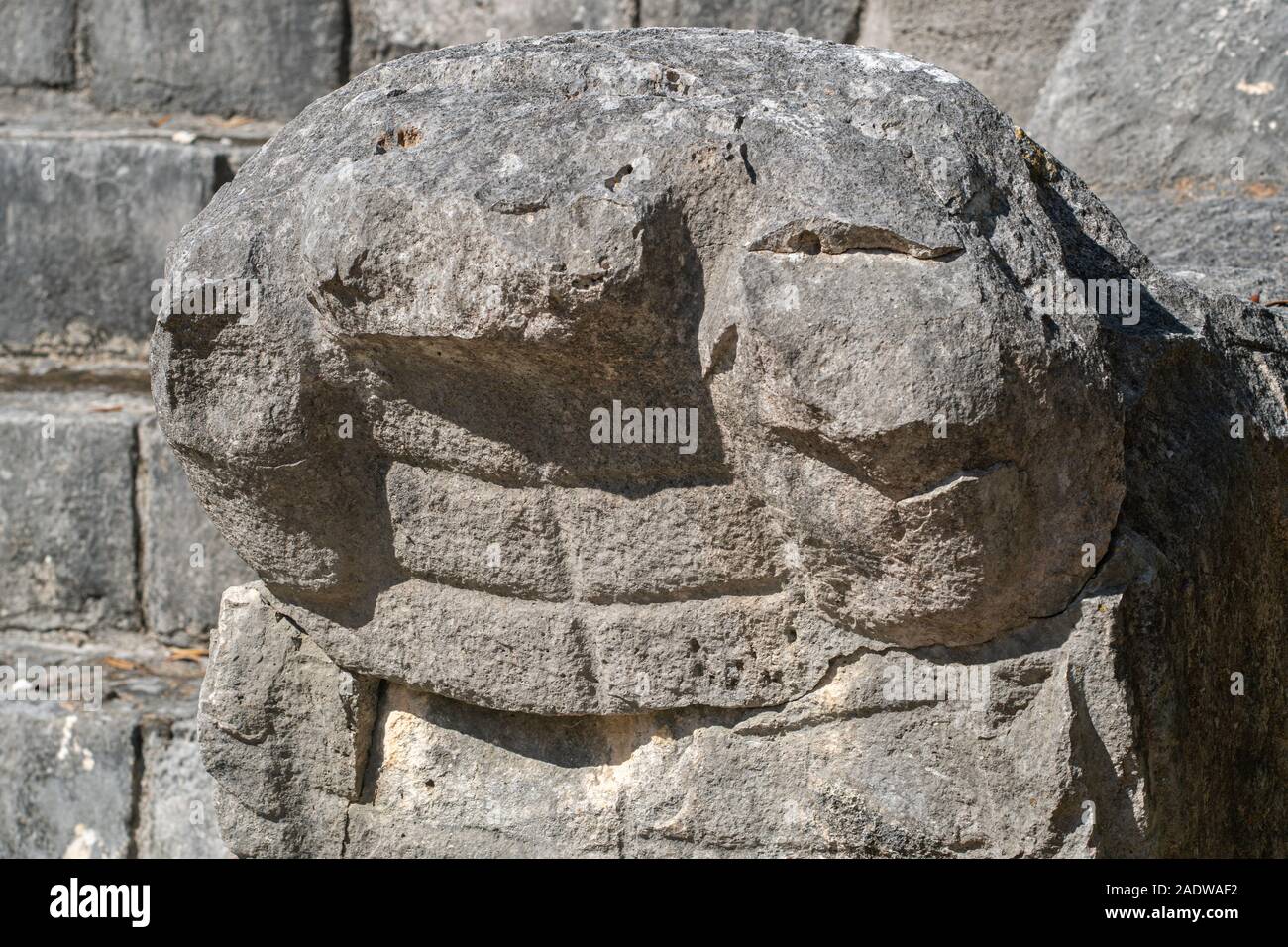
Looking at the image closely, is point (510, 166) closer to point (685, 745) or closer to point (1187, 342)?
point (685, 745)

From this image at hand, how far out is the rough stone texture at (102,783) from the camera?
8.95 feet

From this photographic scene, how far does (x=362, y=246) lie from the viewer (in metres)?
1.43

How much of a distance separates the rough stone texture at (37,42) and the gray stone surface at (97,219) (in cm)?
29

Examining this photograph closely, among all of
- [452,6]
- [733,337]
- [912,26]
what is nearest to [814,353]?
[733,337]

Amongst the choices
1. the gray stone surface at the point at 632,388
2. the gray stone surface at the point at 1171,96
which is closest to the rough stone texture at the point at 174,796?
the gray stone surface at the point at 632,388

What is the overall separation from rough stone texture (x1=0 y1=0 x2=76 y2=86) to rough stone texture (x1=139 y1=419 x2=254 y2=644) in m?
0.95

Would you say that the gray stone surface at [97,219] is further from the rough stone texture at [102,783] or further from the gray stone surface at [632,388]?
the gray stone surface at [632,388]

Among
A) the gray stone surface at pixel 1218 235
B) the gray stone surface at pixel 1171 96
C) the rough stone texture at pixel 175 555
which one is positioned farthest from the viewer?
the rough stone texture at pixel 175 555

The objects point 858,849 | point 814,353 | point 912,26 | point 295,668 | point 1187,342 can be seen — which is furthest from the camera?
point 912,26

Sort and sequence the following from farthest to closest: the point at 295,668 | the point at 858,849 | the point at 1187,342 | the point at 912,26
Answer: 1. the point at 912,26
2. the point at 295,668
3. the point at 1187,342
4. the point at 858,849

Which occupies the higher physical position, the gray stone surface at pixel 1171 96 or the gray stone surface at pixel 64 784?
the gray stone surface at pixel 1171 96

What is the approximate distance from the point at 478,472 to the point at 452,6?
2055mm

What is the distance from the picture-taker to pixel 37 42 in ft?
11.1

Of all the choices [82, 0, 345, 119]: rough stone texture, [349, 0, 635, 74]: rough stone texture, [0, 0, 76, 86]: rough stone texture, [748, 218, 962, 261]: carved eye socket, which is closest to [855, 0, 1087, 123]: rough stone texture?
[349, 0, 635, 74]: rough stone texture
